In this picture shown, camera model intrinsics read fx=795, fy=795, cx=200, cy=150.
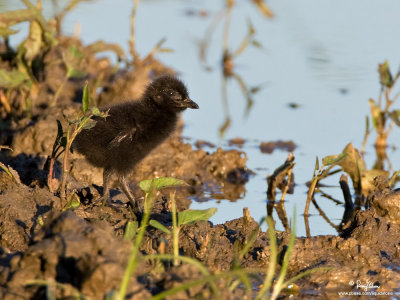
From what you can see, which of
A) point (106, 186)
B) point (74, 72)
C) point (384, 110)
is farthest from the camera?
point (384, 110)

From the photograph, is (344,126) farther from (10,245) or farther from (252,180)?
(10,245)

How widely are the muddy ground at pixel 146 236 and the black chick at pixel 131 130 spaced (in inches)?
10.5

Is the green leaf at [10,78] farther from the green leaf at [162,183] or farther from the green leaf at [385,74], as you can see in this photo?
the green leaf at [385,74]

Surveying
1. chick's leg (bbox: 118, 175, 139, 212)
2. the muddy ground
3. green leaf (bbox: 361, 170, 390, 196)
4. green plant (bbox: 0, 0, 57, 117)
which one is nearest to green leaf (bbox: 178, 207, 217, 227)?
the muddy ground

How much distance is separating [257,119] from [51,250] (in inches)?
220

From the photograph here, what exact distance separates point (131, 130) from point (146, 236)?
1.08 meters

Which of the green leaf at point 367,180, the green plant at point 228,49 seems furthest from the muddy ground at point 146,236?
the green plant at point 228,49

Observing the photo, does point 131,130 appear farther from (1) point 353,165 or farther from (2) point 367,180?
(2) point 367,180

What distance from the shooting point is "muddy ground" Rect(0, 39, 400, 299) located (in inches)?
166

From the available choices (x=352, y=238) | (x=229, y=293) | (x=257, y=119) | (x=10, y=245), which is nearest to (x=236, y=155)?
(x=257, y=119)

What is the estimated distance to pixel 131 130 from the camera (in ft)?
19.8

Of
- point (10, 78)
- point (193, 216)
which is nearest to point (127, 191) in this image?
point (193, 216)

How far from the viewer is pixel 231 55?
37.4ft

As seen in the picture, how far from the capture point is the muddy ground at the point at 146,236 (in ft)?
13.8
